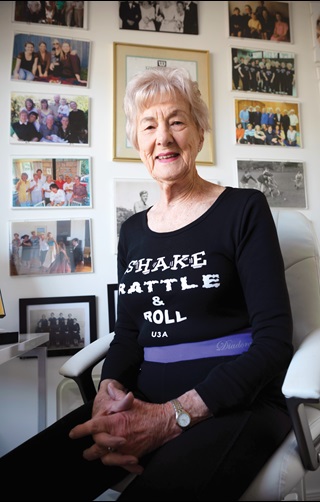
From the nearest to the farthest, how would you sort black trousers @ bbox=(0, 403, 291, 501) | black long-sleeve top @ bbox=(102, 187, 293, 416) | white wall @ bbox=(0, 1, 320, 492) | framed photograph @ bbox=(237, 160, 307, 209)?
black trousers @ bbox=(0, 403, 291, 501) < black long-sleeve top @ bbox=(102, 187, 293, 416) < white wall @ bbox=(0, 1, 320, 492) < framed photograph @ bbox=(237, 160, 307, 209)

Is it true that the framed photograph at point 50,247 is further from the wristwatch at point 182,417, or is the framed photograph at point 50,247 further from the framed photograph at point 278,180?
the wristwatch at point 182,417

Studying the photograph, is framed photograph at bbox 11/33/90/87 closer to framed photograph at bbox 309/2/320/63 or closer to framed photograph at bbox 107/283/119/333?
framed photograph at bbox 107/283/119/333

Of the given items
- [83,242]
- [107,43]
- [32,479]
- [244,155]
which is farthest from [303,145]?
[32,479]

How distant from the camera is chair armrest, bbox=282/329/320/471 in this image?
709mm

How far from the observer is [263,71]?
1901 mm

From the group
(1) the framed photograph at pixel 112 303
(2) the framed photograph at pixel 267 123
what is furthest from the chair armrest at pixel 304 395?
(2) the framed photograph at pixel 267 123

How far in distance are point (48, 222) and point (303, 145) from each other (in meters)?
1.24

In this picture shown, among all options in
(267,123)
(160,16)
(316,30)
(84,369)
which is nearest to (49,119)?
(160,16)

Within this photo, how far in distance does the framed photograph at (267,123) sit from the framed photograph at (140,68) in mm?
162

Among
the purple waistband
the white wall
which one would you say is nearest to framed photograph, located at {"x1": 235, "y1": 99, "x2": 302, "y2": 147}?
the white wall

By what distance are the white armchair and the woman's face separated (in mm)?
357

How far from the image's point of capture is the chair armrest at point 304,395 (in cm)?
71

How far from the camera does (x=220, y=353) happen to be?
0.87m

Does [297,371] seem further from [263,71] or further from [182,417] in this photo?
[263,71]
